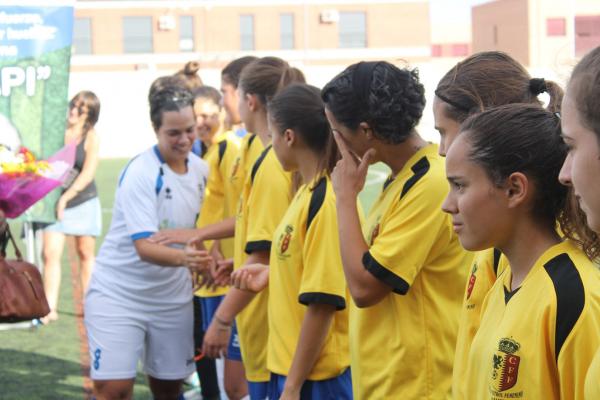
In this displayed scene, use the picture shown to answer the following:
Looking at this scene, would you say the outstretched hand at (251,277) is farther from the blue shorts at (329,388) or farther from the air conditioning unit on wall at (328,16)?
the air conditioning unit on wall at (328,16)

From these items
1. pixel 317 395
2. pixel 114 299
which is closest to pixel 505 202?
pixel 317 395

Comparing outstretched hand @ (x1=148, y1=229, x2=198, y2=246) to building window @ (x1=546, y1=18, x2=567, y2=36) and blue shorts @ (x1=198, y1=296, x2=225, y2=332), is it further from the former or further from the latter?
building window @ (x1=546, y1=18, x2=567, y2=36)

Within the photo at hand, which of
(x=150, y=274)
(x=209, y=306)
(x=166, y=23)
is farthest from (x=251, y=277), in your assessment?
(x=166, y=23)

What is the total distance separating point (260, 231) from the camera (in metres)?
4.59

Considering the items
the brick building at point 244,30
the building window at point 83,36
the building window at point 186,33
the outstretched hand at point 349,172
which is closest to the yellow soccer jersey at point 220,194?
the outstretched hand at point 349,172

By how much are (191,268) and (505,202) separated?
2947mm

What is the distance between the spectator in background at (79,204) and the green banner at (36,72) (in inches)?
90.5

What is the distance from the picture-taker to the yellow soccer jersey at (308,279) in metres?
3.72

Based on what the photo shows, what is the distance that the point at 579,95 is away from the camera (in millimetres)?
1790

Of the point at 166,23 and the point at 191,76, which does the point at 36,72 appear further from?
the point at 166,23

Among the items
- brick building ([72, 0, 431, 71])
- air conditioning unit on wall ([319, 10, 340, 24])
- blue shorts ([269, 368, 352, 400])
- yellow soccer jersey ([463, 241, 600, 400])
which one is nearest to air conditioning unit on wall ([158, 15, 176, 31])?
brick building ([72, 0, 431, 71])

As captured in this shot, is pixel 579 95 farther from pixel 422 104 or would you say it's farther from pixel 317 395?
pixel 317 395

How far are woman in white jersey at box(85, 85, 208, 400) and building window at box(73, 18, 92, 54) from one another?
5865 cm

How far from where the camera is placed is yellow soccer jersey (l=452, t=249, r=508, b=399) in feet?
8.69
